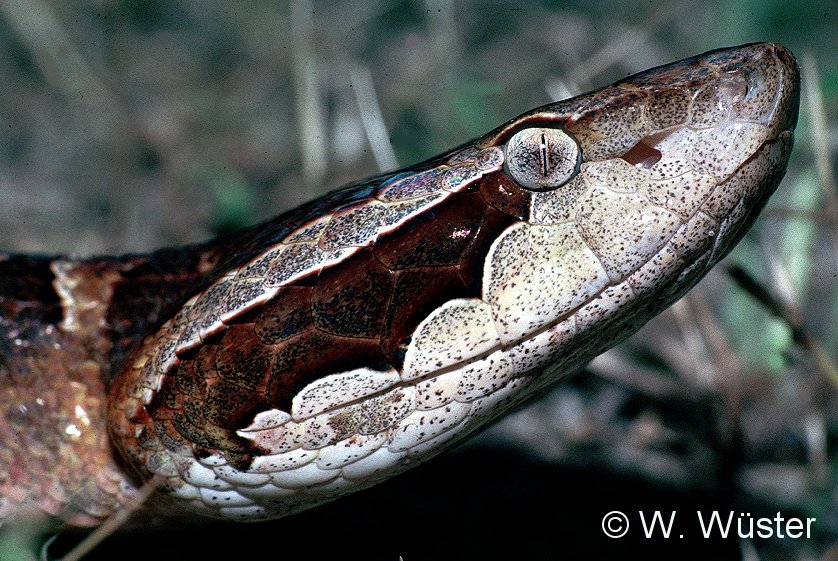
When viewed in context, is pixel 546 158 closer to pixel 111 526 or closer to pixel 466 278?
pixel 466 278

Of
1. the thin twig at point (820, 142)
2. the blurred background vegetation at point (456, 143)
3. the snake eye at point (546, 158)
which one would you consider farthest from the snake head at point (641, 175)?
the thin twig at point (820, 142)

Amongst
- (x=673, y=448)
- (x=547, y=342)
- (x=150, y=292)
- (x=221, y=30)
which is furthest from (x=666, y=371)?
(x=221, y=30)

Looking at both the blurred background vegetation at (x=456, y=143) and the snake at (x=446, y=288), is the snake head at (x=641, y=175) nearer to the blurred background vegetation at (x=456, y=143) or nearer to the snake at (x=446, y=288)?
the snake at (x=446, y=288)

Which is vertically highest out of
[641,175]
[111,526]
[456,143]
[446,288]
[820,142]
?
[456,143]

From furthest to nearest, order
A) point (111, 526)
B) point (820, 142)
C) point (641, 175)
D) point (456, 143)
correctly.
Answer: point (456, 143) → point (820, 142) → point (111, 526) → point (641, 175)

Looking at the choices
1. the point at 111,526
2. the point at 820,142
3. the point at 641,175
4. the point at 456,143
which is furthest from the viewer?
→ the point at 456,143

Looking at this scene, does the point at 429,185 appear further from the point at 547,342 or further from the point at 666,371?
the point at 666,371

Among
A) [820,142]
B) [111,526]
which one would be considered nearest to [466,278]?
[111,526]
